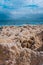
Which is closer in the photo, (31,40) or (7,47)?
(7,47)

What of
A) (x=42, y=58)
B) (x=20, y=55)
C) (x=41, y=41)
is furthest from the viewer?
(x=41, y=41)

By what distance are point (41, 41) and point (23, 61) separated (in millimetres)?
816

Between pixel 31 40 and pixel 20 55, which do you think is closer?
pixel 20 55

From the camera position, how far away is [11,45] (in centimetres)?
145

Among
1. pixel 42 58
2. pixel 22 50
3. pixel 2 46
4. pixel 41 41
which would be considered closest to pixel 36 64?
pixel 42 58

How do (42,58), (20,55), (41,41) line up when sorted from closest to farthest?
(42,58), (20,55), (41,41)

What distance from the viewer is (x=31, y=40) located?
88.0 inches

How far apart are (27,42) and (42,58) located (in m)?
0.91

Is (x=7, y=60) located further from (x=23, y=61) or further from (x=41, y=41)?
(x=41, y=41)

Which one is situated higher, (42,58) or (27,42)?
(42,58)

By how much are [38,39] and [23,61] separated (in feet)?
3.03

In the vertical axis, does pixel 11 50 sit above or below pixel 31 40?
above

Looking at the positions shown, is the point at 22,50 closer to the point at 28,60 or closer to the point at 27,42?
the point at 28,60

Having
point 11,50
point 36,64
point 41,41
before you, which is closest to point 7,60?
point 11,50
